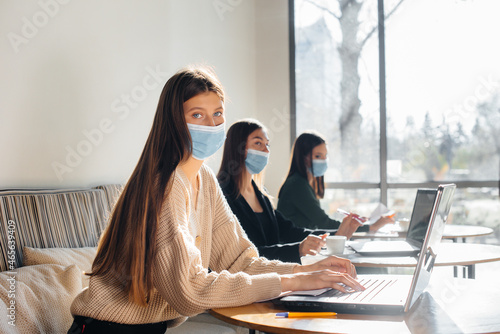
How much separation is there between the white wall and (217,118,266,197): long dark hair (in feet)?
2.33

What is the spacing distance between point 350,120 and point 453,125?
898mm

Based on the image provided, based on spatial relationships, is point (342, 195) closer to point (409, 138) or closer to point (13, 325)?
point (409, 138)

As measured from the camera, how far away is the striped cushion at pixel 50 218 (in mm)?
1736

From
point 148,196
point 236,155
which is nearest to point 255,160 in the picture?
point 236,155

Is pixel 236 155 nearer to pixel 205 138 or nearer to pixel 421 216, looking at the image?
pixel 421 216

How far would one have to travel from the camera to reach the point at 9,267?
1690mm

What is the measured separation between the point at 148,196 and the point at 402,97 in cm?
376

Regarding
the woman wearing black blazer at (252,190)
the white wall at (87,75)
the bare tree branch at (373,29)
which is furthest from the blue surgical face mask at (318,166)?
the bare tree branch at (373,29)

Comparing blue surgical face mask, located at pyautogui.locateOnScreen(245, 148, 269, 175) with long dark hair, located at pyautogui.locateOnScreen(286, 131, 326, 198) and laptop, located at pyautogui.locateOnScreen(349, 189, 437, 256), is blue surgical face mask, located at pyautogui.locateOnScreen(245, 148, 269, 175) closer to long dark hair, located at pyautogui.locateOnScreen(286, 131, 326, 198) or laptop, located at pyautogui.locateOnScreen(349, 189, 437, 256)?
laptop, located at pyautogui.locateOnScreen(349, 189, 437, 256)

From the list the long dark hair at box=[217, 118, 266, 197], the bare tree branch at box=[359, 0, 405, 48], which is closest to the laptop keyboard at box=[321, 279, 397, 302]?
the long dark hair at box=[217, 118, 266, 197]

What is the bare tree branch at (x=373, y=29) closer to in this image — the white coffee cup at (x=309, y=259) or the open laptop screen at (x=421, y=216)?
the open laptop screen at (x=421, y=216)

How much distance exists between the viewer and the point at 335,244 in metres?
1.92

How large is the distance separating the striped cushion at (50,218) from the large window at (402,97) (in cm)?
290

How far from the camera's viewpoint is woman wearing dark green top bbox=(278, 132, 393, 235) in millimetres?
3025
